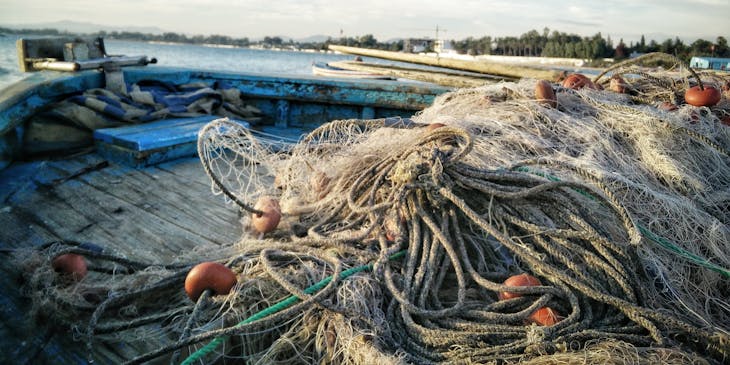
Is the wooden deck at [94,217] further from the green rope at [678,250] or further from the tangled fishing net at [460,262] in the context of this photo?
the green rope at [678,250]

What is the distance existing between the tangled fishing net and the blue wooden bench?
57.2 inches

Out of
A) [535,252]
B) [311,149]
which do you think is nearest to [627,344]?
[535,252]

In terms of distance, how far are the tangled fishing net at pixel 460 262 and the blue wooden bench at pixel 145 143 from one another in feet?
4.77

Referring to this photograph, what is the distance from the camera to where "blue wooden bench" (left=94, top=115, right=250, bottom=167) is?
3.52m

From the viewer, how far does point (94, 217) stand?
2744 mm

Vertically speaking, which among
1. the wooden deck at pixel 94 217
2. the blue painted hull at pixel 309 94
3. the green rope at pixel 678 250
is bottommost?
the wooden deck at pixel 94 217

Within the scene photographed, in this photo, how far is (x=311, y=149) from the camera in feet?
9.13

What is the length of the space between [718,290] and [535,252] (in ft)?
2.75

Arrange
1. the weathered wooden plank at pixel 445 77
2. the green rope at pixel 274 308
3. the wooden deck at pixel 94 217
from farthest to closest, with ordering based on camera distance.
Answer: the weathered wooden plank at pixel 445 77
the wooden deck at pixel 94 217
the green rope at pixel 274 308

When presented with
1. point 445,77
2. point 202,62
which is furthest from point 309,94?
point 202,62

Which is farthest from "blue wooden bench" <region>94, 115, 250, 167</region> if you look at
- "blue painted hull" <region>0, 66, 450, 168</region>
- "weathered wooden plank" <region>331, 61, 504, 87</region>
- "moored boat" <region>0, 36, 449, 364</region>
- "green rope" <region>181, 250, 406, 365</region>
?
"weathered wooden plank" <region>331, 61, 504, 87</region>

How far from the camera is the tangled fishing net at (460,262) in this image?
1.54m

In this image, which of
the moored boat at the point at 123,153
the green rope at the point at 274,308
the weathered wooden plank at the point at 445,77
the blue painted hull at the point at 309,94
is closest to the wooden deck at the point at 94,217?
the moored boat at the point at 123,153

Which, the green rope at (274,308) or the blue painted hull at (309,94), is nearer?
the green rope at (274,308)
